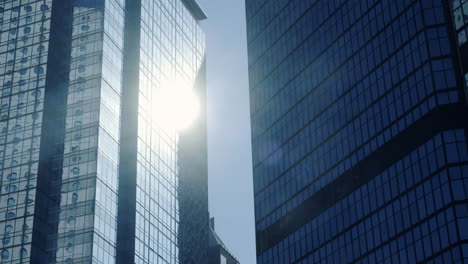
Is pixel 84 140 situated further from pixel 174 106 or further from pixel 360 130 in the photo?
pixel 360 130

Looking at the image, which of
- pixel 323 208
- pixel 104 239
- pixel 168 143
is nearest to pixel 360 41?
pixel 323 208

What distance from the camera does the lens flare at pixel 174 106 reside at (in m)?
167

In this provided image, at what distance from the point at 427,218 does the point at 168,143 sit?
7901cm

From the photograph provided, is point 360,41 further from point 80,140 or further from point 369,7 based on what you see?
point 80,140

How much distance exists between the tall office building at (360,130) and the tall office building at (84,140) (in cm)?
2423

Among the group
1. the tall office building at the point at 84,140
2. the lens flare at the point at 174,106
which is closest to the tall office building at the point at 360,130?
the tall office building at the point at 84,140

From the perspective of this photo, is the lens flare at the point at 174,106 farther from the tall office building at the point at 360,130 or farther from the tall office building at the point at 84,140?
the tall office building at the point at 360,130

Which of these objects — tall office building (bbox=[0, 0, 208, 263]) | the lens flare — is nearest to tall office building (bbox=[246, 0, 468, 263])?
tall office building (bbox=[0, 0, 208, 263])

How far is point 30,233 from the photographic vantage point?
137125 millimetres

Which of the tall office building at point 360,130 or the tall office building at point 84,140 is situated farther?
the tall office building at point 84,140

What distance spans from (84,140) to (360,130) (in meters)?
50.4

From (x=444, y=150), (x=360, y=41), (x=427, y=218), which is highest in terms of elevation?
(x=360, y=41)

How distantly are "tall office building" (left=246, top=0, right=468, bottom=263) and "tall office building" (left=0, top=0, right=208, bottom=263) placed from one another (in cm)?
2423

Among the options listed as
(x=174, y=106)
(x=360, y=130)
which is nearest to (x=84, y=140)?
(x=174, y=106)
